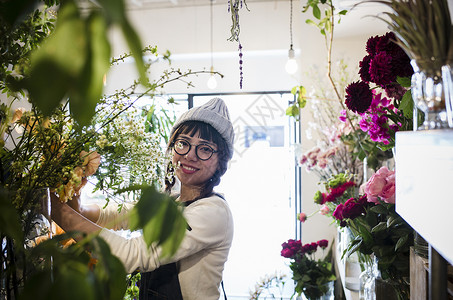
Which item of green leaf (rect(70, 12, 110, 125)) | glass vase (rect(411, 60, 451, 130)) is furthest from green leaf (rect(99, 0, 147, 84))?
glass vase (rect(411, 60, 451, 130))

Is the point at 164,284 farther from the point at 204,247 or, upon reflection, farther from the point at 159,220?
the point at 159,220

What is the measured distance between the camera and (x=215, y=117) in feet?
5.79

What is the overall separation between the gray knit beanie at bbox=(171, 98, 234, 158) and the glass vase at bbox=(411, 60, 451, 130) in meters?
1.14

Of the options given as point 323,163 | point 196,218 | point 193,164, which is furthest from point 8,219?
point 323,163

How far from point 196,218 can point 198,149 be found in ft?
1.02

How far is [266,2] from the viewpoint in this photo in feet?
16.7

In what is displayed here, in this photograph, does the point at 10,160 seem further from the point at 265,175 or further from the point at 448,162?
the point at 265,175

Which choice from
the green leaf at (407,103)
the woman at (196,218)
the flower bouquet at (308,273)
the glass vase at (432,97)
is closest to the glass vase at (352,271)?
the woman at (196,218)

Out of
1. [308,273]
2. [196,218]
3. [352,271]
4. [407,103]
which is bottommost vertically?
[308,273]

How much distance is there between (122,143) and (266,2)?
4.56 metres

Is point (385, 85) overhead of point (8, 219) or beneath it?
overhead

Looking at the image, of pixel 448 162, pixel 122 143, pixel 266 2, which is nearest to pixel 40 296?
pixel 448 162

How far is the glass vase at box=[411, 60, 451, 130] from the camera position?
619mm

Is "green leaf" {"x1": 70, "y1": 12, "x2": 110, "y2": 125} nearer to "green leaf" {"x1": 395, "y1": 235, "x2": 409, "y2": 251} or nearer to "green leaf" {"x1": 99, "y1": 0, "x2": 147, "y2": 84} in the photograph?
"green leaf" {"x1": 99, "y1": 0, "x2": 147, "y2": 84}
